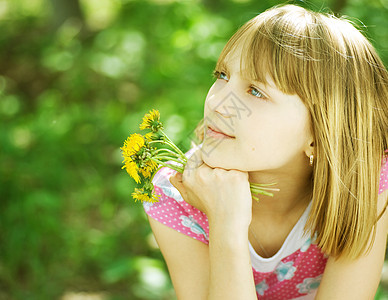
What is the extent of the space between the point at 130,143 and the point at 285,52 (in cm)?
53

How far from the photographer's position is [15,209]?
9.72 feet

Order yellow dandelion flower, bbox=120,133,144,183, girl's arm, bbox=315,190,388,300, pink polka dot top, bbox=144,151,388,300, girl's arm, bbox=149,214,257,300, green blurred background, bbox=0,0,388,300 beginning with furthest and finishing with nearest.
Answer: green blurred background, bbox=0,0,388,300, pink polka dot top, bbox=144,151,388,300, girl's arm, bbox=315,190,388,300, girl's arm, bbox=149,214,257,300, yellow dandelion flower, bbox=120,133,144,183

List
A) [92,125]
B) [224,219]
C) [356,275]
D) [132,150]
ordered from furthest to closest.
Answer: [92,125], [356,275], [224,219], [132,150]

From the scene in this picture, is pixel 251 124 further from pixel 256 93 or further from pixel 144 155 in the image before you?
pixel 144 155

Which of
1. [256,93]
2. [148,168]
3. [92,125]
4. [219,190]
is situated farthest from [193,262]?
[92,125]

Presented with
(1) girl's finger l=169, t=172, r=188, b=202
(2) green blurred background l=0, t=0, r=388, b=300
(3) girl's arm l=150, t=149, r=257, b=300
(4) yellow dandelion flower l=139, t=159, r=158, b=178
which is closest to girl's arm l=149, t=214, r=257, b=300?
(3) girl's arm l=150, t=149, r=257, b=300

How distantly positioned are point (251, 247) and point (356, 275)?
0.37m

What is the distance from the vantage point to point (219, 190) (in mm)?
1474

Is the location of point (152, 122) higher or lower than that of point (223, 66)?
lower

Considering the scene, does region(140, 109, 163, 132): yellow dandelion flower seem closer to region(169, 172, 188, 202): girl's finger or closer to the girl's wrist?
region(169, 172, 188, 202): girl's finger

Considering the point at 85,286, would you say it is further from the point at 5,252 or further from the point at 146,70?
the point at 146,70

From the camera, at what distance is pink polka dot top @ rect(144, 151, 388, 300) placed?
5.52 feet

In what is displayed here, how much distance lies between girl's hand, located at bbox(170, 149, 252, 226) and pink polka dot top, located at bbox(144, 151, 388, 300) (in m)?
0.17

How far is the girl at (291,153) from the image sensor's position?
4.59 feet
